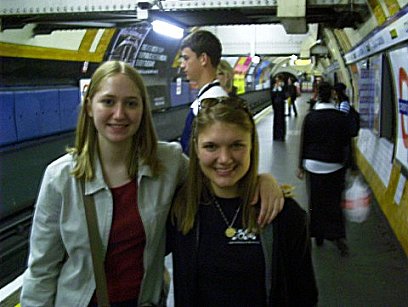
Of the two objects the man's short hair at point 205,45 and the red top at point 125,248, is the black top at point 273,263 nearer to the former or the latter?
the red top at point 125,248

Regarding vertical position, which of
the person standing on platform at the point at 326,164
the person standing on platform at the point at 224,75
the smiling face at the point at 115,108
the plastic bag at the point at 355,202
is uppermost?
the person standing on platform at the point at 224,75

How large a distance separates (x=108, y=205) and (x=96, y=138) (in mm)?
287

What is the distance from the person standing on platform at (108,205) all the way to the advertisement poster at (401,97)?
368 centimetres

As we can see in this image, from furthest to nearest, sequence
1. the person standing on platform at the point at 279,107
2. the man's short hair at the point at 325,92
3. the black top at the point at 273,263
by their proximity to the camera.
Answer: the person standing on platform at the point at 279,107 < the man's short hair at the point at 325,92 < the black top at the point at 273,263

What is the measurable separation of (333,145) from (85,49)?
22.0 feet

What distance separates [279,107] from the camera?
13406mm

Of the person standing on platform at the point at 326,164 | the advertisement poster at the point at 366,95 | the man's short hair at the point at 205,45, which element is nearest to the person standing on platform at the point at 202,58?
the man's short hair at the point at 205,45

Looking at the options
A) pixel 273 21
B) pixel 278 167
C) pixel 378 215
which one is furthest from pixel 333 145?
pixel 278 167

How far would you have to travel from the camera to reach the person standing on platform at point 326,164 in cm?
518

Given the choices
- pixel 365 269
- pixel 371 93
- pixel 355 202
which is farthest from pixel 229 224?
pixel 371 93

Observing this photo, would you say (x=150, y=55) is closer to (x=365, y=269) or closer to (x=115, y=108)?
(x=365, y=269)

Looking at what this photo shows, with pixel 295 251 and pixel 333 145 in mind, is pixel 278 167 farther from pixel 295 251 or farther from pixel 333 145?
pixel 295 251

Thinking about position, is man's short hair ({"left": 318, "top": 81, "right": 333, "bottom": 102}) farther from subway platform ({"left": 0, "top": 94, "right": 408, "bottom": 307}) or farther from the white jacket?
the white jacket

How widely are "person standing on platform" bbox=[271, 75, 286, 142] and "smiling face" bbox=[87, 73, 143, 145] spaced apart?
11.8m
